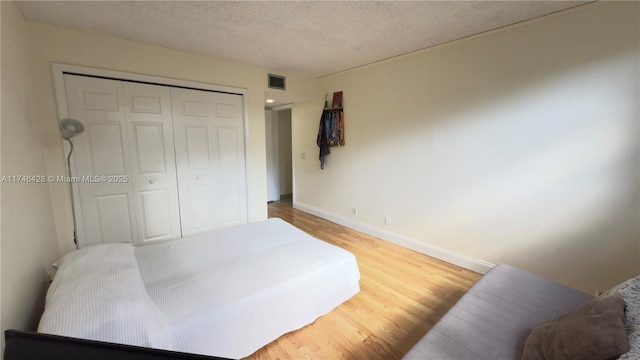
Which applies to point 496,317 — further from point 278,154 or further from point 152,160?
point 278,154

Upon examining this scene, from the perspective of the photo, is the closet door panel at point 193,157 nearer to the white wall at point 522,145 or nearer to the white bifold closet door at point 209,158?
the white bifold closet door at point 209,158

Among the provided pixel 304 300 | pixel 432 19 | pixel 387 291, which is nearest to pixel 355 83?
pixel 432 19

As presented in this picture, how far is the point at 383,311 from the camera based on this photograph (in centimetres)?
207

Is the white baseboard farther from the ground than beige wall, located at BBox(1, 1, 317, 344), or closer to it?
closer to it

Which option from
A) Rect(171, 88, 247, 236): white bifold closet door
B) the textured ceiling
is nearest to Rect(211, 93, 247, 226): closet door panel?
Rect(171, 88, 247, 236): white bifold closet door

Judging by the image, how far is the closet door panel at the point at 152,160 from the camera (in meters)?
2.72

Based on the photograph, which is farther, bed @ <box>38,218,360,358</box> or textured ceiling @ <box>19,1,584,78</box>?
textured ceiling @ <box>19,1,584,78</box>

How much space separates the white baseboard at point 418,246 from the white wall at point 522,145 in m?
0.06

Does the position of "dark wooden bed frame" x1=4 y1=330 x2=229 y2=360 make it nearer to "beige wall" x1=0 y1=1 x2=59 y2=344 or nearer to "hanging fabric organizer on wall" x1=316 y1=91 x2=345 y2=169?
"beige wall" x1=0 y1=1 x2=59 y2=344

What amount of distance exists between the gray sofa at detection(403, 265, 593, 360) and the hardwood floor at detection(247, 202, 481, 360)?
54cm

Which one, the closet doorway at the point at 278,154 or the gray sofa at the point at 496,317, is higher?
the closet doorway at the point at 278,154

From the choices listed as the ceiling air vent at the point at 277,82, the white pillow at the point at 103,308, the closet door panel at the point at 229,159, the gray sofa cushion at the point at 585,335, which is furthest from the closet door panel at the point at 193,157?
the gray sofa cushion at the point at 585,335

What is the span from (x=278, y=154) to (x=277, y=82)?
2266mm

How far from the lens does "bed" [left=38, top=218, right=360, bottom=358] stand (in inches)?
45.3
